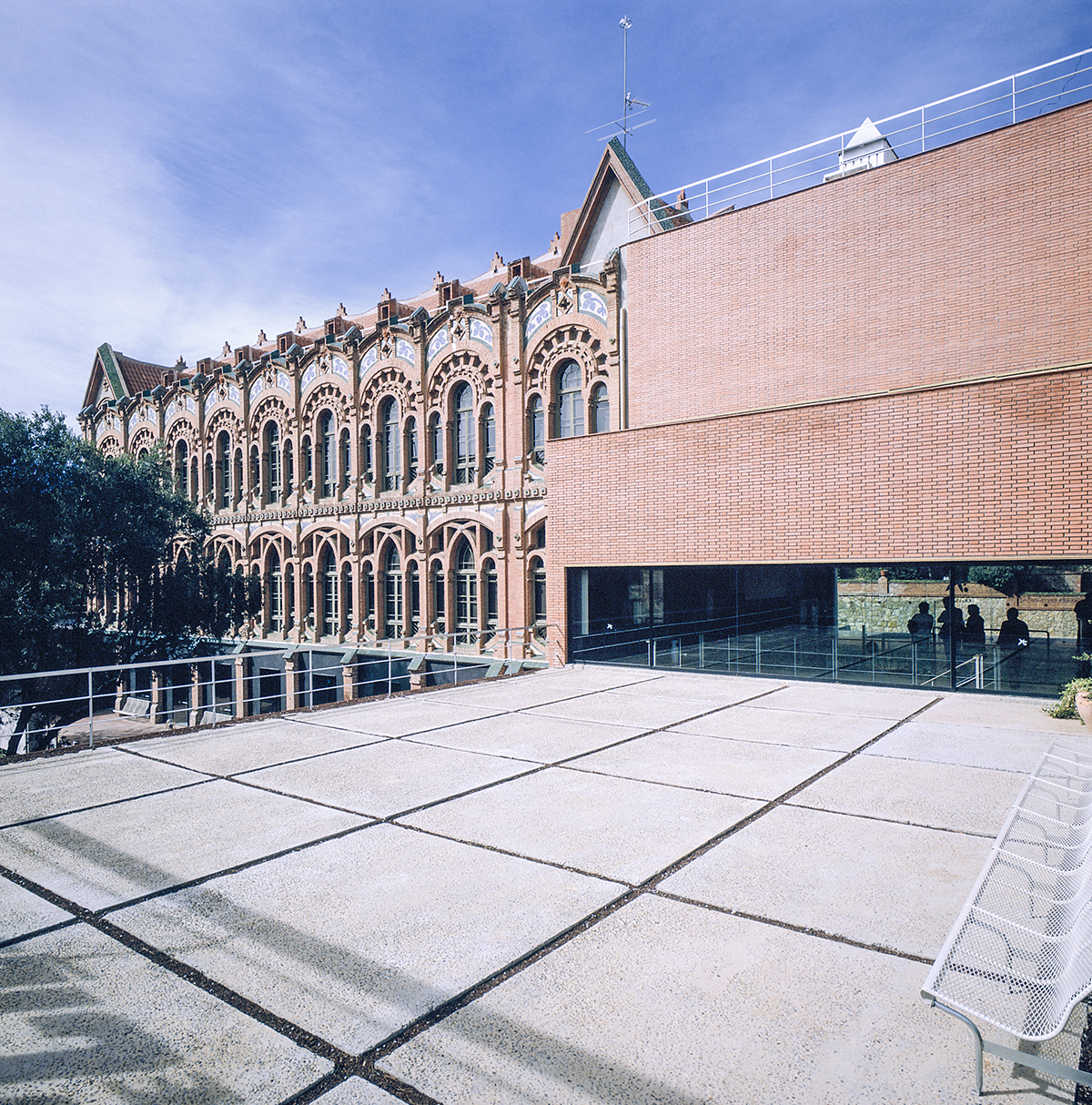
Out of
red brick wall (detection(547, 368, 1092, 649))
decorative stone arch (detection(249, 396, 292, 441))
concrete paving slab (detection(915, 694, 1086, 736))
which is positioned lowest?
concrete paving slab (detection(915, 694, 1086, 736))

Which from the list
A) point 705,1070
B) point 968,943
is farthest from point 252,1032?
point 968,943

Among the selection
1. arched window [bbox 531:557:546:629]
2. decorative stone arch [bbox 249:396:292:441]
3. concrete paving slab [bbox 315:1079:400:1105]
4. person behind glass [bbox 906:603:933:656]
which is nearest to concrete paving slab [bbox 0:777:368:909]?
concrete paving slab [bbox 315:1079:400:1105]

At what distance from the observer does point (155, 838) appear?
6.53 m

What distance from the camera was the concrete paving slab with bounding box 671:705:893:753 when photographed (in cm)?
1003

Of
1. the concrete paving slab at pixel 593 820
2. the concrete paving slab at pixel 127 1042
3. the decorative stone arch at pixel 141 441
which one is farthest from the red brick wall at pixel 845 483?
the decorative stone arch at pixel 141 441

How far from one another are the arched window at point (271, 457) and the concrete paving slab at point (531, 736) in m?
24.7

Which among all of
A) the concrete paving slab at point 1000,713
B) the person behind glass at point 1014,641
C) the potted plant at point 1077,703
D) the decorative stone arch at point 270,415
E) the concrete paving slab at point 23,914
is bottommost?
the concrete paving slab at point 1000,713

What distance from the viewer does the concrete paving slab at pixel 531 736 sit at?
965cm

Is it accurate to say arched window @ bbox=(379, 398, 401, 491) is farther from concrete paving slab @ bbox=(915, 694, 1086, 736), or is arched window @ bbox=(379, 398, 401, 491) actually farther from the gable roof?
concrete paving slab @ bbox=(915, 694, 1086, 736)

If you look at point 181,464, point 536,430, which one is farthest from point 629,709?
point 181,464

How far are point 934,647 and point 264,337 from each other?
37.8 m

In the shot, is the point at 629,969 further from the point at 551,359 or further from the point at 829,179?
the point at 551,359

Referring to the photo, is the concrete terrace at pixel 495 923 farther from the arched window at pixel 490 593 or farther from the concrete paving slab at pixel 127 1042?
the arched window at pixel 490 593

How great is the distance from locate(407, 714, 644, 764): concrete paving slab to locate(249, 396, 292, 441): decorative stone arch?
78.6 feet
